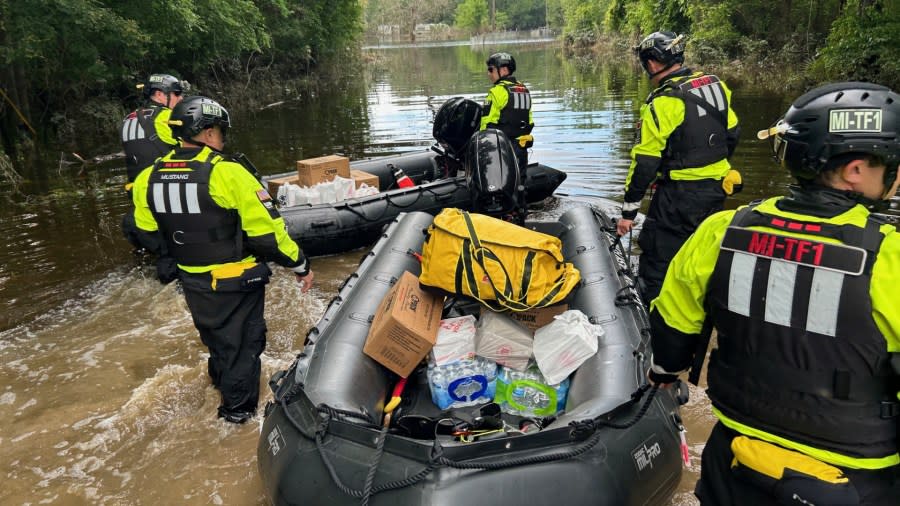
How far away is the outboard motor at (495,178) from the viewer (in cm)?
461

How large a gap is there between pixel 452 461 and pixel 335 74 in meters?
24.4

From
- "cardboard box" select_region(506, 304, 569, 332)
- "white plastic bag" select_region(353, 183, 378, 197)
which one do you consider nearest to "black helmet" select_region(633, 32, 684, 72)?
"cardboard box" select_region(506, 304, 569, 332)

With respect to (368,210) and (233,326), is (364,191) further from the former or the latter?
(233,326)

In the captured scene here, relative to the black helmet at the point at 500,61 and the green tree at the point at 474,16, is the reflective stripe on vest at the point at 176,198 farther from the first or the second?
the green tree at the point at 474,16

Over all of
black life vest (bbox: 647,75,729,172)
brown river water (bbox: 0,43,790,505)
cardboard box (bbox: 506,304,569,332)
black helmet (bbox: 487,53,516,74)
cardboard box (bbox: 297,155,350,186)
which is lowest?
brown river water (bbox: 0,43,790,505)

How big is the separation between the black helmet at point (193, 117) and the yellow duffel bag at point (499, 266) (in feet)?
3.85

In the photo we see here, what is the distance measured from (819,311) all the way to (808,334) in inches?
2.3

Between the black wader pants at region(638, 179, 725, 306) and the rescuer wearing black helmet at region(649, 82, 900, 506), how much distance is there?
207 cm

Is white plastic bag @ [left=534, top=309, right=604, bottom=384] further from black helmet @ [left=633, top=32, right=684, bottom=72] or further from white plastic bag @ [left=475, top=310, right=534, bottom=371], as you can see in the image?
black helmet @ [left=633, top=32, right=684, bottom=72]

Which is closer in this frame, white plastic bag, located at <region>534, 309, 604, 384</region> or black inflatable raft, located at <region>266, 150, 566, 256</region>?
white plastic bag, located at <region>534, 309, 604, 384</region>

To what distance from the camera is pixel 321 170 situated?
5.98 meters

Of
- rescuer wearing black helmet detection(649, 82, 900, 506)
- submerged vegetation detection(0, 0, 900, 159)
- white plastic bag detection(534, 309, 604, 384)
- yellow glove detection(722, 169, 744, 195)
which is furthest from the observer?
submerged vegetation detection(0, 0, 900, 159)

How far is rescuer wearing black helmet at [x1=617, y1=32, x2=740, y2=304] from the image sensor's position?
10.7 feet

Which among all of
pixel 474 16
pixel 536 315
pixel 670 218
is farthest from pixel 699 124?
pixel 474 16
